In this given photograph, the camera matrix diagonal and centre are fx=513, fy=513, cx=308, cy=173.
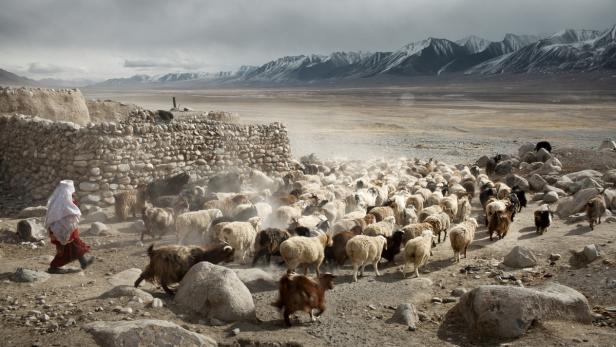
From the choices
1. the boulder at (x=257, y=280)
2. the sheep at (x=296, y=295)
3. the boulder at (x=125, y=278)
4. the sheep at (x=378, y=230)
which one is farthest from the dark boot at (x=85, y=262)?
the sheep at (x=378, y=230)

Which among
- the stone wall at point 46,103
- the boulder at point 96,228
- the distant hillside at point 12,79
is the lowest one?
the boulder at point 96,228

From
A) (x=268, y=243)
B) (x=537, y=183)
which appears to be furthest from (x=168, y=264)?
(x=537, y=183)

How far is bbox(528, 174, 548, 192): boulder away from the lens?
55.8 ft

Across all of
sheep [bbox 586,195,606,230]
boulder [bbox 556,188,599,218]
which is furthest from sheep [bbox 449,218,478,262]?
boulder [bbox 556,188,599,218]

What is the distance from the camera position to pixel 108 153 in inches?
508

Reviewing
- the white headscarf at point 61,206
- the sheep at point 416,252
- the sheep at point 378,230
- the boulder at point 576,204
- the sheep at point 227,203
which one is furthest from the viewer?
the boulder at point 576,204

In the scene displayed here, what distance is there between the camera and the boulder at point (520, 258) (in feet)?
30.7

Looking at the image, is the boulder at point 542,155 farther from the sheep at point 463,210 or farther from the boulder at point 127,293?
the boulder at point 127,293

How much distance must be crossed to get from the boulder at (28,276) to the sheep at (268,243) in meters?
3.33

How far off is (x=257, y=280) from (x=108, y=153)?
6862 mm

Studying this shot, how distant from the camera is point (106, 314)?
621 centimetres

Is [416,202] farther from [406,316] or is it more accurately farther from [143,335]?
[143,335]

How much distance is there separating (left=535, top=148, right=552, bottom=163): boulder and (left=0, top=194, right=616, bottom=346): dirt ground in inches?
470

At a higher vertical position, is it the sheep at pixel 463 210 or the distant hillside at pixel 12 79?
the distant hillside at pixel 12 79
